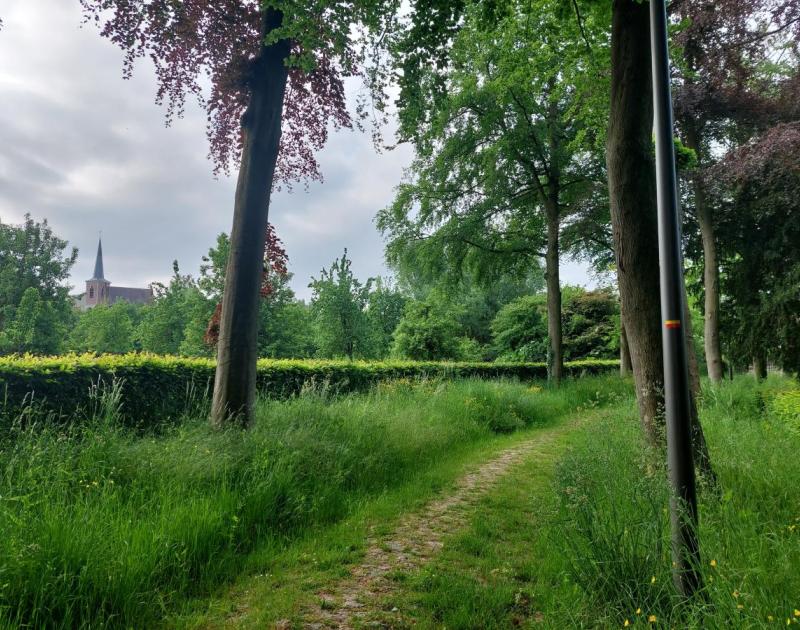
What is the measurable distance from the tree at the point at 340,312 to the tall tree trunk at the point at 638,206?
49.3 feet

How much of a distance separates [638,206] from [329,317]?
51.4 ft

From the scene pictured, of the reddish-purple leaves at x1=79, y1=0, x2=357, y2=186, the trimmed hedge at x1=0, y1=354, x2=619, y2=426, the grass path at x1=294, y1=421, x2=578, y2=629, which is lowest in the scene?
the grass path at x1=294, y1=421, x2=578, y2=629

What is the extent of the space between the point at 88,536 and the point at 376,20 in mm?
6470

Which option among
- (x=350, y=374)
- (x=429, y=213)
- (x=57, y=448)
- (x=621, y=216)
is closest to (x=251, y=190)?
(x=57, y=448)

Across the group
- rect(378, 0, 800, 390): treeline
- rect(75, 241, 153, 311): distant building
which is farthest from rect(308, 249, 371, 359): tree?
rect(75, 241, 153, 311): distant building

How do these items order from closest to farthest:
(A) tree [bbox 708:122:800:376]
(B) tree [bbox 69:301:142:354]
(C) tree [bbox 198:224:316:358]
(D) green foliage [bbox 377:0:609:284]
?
1. (A) tree [bbox 708:122:800:376]
2. (D) green foliage [bbox 377:0:609:284]
3. (C) tree [bbox 198:224:316:358]
4. (B) tree [bbox 69:301:142:354]

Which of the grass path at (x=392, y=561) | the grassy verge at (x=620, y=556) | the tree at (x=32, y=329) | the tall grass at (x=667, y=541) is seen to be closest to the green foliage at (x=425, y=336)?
the grass path at (x=392, y=561)

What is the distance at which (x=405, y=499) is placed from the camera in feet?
15.8

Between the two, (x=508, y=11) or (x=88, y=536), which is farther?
(x=508, y=11)

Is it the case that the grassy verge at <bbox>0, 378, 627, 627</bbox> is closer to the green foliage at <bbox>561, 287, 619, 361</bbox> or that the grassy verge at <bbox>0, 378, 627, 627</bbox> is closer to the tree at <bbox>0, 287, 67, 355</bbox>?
the green foliage at <bbox>561, 287, 619, 361</bbox>

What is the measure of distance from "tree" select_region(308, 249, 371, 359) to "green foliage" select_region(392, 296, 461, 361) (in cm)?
309

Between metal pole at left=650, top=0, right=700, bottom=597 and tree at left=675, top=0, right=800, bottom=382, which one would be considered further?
tree at left=675, top=0, right=800, bottom=382

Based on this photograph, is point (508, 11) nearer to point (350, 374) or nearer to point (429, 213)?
point (350, 374)

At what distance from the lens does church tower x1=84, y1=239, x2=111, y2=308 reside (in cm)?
8219
